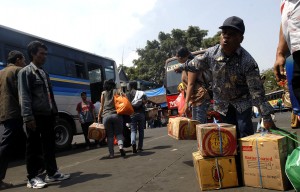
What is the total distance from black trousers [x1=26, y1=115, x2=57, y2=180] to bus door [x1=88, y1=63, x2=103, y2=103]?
286 inches

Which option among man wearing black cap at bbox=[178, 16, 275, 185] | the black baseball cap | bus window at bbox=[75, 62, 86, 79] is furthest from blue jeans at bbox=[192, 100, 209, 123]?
bus window at bbox=[75, 62, 86, 79]

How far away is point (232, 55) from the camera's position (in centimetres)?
372

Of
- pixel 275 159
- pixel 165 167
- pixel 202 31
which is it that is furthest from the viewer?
pixel 202 31

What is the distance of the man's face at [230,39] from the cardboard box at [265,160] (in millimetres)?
1005

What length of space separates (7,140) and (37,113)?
0.69 m

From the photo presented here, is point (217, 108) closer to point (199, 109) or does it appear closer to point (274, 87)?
point (199, 109)

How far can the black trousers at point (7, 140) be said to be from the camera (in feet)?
15.8

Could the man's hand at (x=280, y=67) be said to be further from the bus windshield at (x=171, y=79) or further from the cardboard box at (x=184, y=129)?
the bus windshield at (x=171, y=79)

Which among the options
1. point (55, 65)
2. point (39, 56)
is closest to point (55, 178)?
point (39, 56)

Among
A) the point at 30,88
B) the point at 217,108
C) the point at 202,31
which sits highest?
the point at 202,31

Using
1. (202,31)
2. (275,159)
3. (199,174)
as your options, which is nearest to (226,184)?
(199,174)

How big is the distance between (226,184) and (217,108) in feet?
2.89

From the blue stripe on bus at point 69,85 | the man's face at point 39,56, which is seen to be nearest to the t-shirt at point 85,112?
the blue stripe on bus at point 69,85

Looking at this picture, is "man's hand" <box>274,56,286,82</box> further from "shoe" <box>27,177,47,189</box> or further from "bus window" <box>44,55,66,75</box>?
"bus window" <box>44,55,66,75</box>
